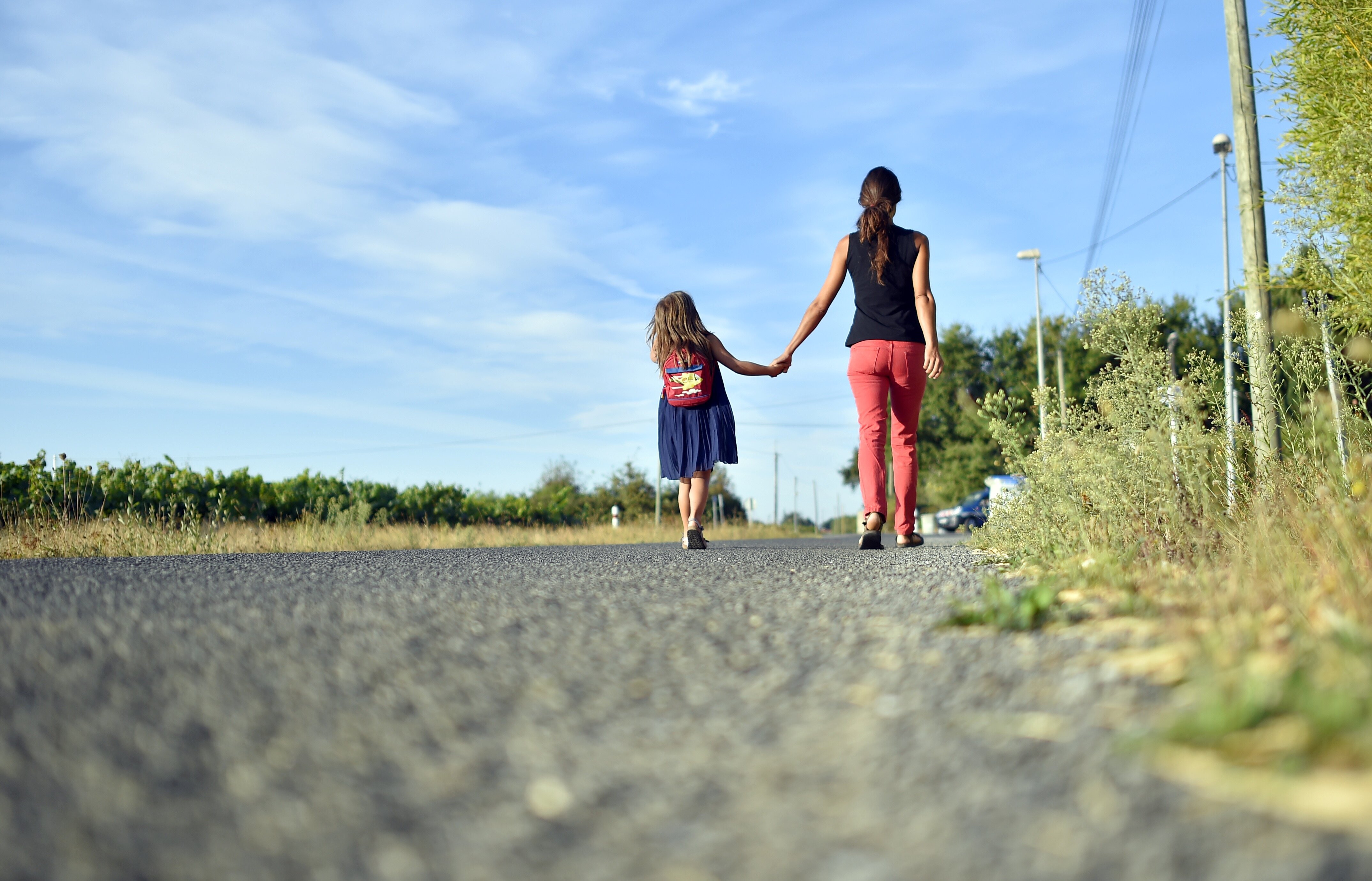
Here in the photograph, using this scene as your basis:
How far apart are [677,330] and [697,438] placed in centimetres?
80

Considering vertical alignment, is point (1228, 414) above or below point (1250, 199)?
below

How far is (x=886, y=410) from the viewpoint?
259 inches

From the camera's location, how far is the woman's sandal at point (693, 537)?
6859 millimetres

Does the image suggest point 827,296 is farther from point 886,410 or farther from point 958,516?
point 958,516

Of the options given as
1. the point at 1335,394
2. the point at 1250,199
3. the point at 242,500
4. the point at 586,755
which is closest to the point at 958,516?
the point at 242,500

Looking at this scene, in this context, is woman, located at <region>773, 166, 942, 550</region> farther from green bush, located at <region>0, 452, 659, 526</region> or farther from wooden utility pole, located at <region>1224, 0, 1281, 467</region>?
green bush, located at <region>0, 452, 659, 526</region>

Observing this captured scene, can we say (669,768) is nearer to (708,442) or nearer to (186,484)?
(708,442)

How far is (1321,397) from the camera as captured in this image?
3992 mm

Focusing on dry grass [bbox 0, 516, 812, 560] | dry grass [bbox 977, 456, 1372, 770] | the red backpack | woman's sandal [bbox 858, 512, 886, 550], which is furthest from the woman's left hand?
dry grass [bbox 0, 516, 812, 560]

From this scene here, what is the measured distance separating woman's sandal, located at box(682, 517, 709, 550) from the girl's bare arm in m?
1.19

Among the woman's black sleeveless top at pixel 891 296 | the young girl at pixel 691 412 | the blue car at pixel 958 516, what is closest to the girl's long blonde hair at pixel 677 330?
the young girl at pixel 691 412

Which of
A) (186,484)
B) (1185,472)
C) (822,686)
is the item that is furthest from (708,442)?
(186,484)

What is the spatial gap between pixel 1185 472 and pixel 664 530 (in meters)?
16.7

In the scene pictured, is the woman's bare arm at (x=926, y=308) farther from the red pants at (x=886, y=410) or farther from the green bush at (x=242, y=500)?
the green bush at (x=242, y=500)
